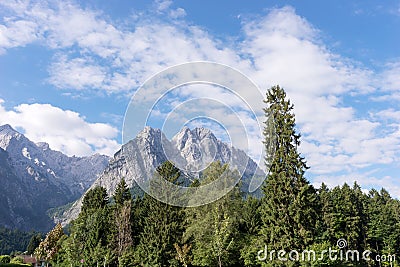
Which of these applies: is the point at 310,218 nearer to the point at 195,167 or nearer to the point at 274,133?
the point at 274,133

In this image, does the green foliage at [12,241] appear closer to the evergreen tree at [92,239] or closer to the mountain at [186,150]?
the evergreen tree at [92,239]

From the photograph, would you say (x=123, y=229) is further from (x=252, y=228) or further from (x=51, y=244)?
(x=252, y=228)

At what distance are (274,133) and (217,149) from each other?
8431 mm

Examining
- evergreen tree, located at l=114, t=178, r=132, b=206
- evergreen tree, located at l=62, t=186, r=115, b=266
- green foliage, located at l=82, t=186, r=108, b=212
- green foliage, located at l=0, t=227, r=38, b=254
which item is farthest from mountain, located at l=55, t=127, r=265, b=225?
green foliage, located at l=0, t=227, r=38, b=254

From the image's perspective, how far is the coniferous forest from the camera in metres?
32.1

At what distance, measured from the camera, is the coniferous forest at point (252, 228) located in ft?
105

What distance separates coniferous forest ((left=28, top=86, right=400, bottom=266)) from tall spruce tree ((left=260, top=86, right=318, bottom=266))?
0.09 metres

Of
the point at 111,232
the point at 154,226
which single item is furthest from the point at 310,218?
the point at 111,232

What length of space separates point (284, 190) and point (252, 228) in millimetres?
13273

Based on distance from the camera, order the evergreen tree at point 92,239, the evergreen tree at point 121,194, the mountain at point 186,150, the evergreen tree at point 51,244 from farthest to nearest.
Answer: the evergreen tree at point 121,194
the evergreen tree at point 51,244
the evergreen tree at point 92,239
the mountain at point 186,150

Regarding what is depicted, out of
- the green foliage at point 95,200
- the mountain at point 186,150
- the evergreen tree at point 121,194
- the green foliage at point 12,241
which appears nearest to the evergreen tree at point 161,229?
the evergreen tree at point 121,194

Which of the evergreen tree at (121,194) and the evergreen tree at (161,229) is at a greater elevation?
the evergreen tree at (121,194)

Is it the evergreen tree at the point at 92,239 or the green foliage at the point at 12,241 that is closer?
the evergreen tree at the point at 92,239

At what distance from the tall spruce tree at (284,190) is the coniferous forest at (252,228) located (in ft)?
0.30
